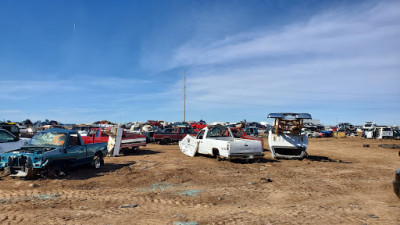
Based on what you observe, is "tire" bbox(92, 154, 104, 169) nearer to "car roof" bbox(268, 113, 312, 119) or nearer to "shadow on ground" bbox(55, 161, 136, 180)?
"shadow on ground" bbox(55, 161, 136, 180)

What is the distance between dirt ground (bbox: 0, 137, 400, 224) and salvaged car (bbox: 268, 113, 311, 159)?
3.60 metres

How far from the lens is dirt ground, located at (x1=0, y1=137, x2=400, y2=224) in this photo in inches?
217

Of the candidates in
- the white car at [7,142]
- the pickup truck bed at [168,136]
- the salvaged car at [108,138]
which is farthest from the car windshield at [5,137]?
the pickup truck bed at [168,136]

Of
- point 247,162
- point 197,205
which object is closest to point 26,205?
point 197,205

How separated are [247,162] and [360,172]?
4.67 m

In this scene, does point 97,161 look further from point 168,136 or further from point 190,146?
point 168,136

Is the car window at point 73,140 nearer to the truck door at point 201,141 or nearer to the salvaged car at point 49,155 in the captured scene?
the salvaged car at point 49,155

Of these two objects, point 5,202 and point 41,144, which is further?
point 41,144

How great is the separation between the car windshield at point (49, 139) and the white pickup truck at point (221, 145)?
6679 millimetres

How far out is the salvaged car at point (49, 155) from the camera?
873 centimetres

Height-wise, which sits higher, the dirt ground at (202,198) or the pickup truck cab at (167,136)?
the pickup truck cab at (167,136)

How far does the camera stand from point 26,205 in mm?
6246

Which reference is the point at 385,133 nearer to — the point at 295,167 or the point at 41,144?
the point at 295,167

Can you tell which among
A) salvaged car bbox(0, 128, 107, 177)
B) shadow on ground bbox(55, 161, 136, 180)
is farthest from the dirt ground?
salvaged car bbox(0, 128, 107, 177)
